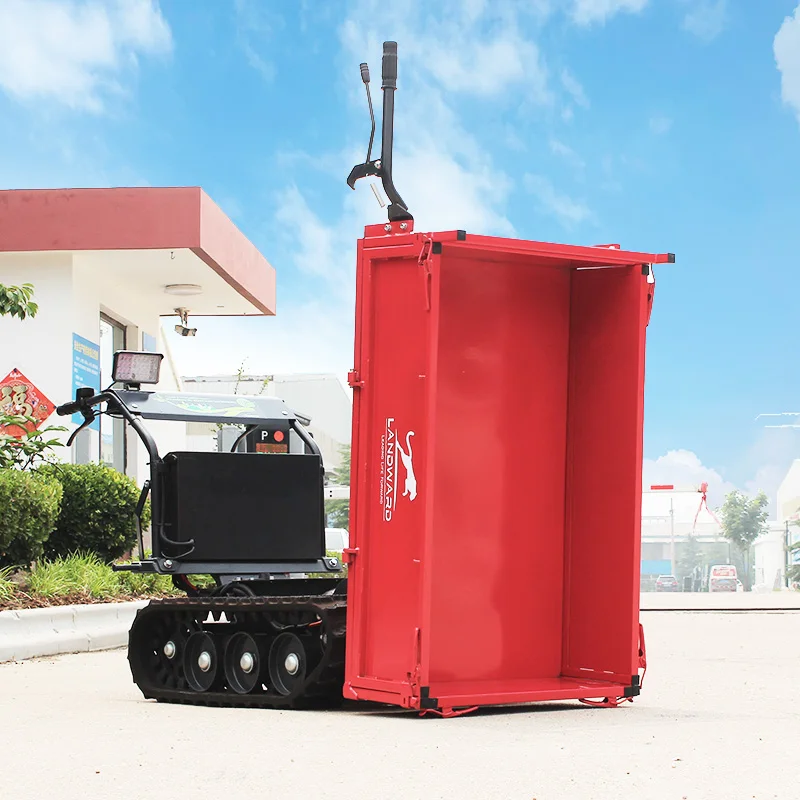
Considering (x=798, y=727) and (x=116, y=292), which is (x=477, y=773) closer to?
(x=798, y=727)

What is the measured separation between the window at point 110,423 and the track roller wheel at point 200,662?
15.7 metres

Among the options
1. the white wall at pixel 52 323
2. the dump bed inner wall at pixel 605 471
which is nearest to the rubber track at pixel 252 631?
the dump bed inner wall at pixel 605 471

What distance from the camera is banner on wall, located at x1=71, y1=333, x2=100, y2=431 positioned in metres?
21.4

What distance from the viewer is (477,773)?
5234 mm

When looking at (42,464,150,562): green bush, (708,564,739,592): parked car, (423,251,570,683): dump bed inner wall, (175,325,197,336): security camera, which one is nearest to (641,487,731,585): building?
(708,564,739,592): parked car

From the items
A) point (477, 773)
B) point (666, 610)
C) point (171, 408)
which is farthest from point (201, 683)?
point (666, 610)

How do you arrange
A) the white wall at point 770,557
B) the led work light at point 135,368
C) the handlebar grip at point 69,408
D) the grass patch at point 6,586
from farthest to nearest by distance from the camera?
the white wall at point 770,557, the grass patch at point 6,586, the led work light at point 135,368, the handlebar grip at point 69,408

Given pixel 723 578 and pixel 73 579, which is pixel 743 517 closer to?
pixel 723 578

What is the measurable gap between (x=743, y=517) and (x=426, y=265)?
74.2 m

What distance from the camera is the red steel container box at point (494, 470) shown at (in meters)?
7.10

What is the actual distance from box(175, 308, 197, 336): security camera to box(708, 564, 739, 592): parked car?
28.5m

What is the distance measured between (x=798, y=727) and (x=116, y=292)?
63.2 feet

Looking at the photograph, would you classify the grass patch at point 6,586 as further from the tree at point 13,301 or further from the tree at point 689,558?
the tree at point 689,558

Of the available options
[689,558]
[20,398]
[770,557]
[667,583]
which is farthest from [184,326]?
[770,557]
